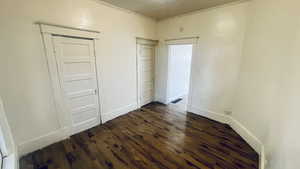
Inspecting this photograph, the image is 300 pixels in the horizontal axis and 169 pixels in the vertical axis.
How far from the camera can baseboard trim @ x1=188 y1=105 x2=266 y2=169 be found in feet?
6.47

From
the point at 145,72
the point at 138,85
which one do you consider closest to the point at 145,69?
the point at 145,72

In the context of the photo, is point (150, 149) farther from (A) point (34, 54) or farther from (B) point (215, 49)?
(B) point (215, 49)

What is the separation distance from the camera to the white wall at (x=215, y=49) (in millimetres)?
2729

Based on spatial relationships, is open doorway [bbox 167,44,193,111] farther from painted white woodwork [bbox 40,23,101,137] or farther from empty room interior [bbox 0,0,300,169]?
painted white woodwork [bbox 40,23,101,137]

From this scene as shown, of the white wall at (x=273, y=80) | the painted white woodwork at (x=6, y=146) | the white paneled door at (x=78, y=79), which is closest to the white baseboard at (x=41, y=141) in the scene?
the white paneled door at (x=78, y=79)

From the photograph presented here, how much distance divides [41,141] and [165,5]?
12.2ft

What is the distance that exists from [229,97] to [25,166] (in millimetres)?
4046

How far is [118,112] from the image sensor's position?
3.46 metres

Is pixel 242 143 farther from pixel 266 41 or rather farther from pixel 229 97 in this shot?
pixel 266 41

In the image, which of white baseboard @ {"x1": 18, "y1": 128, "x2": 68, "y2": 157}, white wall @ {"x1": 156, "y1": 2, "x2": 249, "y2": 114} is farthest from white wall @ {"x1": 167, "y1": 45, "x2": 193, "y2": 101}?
white baseboard @ {"x1": 18, "y1": 128, "x2": 68, "y2": 157}

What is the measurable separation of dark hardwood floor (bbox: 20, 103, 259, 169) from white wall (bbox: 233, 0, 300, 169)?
20.4 inches

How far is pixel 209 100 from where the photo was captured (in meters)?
3.35

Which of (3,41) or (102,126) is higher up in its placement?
(3,41)

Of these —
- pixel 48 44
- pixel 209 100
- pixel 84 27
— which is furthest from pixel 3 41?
pixel 209 100
